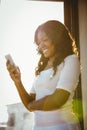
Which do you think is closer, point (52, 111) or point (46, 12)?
point (52, 111)

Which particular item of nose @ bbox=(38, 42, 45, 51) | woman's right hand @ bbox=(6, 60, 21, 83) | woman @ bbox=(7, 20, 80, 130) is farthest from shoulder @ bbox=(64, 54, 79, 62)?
woman's right hand @ bbox=(6, 60, 21, 83)

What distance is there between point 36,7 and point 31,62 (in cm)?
35

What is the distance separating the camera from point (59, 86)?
58.3 inches

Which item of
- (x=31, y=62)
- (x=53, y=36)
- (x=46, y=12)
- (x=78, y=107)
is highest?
(x=46, y=12)

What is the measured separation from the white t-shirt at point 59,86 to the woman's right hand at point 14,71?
0.10 m

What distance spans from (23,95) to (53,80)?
0.19 meters

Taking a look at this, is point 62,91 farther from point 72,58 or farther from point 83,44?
point 83,44

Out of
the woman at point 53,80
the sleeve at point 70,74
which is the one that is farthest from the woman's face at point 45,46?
the sleeve at point 70,74

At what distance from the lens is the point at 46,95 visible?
4.88 ft

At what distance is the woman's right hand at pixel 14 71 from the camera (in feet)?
5.02

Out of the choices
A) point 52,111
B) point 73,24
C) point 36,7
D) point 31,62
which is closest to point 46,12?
point 36,7

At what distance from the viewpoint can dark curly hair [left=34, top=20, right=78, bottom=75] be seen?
155cm

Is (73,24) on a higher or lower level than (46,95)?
higher

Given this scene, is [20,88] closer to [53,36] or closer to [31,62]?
[31,62]
